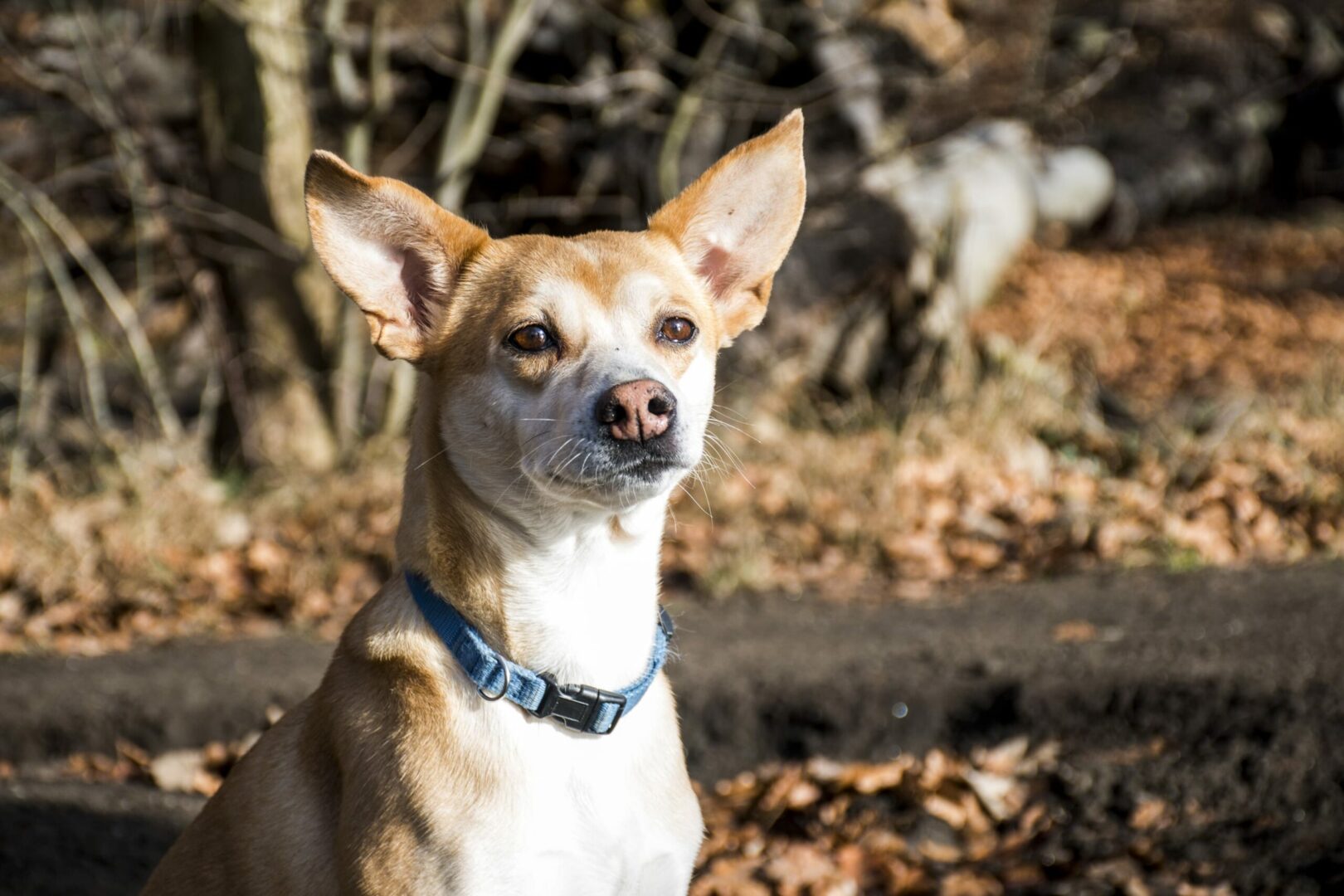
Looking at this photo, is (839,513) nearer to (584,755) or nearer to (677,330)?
(677,330)

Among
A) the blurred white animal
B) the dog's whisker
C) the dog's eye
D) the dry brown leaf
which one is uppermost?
the dog's eye

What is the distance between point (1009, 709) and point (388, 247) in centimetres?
296

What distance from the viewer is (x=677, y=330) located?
312 centimetres

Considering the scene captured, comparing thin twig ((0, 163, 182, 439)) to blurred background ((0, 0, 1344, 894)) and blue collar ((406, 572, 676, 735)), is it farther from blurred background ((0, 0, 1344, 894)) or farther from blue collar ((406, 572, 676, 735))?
blue collar ((406, 572, 676, 735))

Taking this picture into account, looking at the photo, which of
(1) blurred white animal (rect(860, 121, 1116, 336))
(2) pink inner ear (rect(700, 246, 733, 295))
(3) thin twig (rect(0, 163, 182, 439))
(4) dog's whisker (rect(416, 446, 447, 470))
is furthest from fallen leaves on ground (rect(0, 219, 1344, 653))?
(4) dog's whisker (rect(416, 446, 447, 470))

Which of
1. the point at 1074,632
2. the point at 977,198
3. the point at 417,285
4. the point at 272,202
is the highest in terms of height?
the point at 417,285

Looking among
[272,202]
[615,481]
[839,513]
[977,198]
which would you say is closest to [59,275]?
[272,202]

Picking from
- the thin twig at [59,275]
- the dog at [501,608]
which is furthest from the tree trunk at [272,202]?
the dog at [501,608]

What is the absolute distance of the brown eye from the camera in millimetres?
3099

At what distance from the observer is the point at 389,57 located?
9.47 m

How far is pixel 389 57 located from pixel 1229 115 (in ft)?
41.5

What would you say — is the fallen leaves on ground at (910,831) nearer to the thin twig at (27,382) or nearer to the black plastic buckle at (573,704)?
the black plastic buckle at (573,704)

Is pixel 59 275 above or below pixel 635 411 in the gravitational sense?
below

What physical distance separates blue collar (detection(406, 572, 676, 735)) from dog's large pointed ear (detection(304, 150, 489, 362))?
24.3 inches
